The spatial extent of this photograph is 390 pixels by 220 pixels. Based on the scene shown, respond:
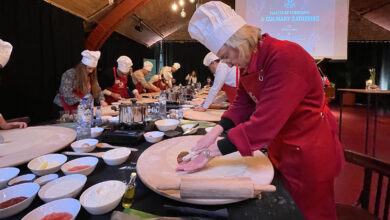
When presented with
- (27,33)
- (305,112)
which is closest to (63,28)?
(27,33)

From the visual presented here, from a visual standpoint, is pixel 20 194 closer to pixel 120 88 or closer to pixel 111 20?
pixel 120 88

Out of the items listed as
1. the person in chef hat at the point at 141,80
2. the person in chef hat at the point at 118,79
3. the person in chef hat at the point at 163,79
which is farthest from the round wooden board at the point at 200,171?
the person in chef hat at the point at 163,79

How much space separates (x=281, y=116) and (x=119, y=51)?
25.6ft

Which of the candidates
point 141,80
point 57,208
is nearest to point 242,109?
point 57,208

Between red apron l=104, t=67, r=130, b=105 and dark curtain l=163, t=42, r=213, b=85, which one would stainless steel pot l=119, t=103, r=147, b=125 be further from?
dark curtain l=163, t=42, r=213, b=85

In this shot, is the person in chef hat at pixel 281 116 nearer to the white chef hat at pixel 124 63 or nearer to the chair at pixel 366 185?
the chair at pixel 366 185

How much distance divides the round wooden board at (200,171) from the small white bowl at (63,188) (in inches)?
7.3

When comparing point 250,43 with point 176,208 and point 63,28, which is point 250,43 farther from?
point 63,28

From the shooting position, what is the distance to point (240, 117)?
1163 mm

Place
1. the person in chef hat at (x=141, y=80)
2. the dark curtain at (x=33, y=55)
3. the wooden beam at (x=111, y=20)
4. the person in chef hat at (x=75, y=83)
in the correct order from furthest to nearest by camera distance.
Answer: the person in chef hat at (x=141, y=80), the wooden beam at (x=111, y=20), the dark curtain at (x=33, y=55), the person in chef hat at (x=75, y=83)

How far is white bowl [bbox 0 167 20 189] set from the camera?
0.66m

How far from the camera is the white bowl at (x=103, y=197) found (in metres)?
0.52

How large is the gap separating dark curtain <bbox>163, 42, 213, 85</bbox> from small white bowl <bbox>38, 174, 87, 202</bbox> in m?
11.5

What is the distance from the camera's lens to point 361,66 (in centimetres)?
980
